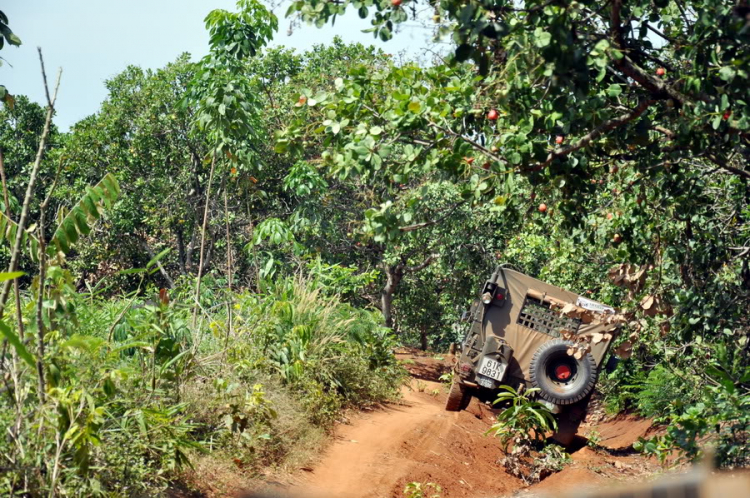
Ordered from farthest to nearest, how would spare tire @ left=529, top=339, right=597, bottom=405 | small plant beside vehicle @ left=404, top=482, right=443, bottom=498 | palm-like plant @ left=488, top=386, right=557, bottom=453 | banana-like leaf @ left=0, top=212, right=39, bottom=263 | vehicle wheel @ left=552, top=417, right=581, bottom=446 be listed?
vehicle wheel @ left=552, top=417, right=581, bottom=446 → spare tire @ left=529, top=339, right=597, bottom=405 → palm-like plant @ left=488, top=386, right=557, bottom=453 → small plant beside vehicle @ left=404, top=482, right=443, bottom=498 → banana-like leaf @ left=0, top=212, right=39, bottom=263

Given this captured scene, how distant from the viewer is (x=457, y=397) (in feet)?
39.4

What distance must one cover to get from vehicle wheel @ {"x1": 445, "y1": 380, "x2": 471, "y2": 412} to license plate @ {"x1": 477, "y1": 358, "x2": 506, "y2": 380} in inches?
27.5

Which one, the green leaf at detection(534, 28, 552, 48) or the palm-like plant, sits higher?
the green leaf at detection(534, 28, 552, 48)

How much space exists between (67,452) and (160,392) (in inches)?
53.1

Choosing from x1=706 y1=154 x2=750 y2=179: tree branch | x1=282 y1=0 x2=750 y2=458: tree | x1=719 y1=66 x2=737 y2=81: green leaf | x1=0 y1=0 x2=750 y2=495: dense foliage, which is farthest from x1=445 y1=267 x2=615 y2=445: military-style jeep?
x1=719 y1=66 x2=737 y2=81: green leaf

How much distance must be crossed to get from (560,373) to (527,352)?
0.74 metres

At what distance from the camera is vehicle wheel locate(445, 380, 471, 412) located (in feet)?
39.2

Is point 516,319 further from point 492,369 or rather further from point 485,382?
point 485,382

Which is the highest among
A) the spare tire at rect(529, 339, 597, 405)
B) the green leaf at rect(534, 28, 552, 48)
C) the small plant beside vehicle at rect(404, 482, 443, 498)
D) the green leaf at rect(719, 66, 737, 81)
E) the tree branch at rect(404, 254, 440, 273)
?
the green leaf at rect(719, 66, 737, 81)

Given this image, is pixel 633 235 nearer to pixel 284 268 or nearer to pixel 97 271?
pixel 284 268

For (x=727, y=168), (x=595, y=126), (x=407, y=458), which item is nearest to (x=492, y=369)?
(x=407, y=458)

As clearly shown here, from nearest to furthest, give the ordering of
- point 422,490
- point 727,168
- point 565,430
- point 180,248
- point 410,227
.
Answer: point 727,168
point 410,227
point 422,490
point 565,430
point 180,248

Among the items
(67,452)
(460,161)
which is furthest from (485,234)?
(67,452)

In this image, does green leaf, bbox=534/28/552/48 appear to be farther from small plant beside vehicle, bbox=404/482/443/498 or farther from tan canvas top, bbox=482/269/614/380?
tan canvas top, bbox=482/269/614/380
